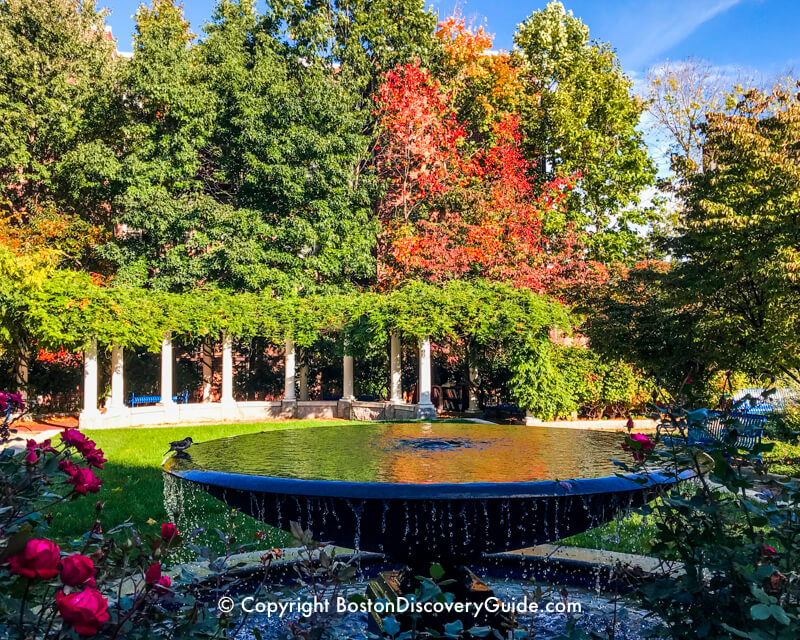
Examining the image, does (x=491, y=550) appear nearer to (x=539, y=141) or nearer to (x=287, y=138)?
(x=287, y=138)

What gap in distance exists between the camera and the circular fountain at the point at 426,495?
303 centimetres

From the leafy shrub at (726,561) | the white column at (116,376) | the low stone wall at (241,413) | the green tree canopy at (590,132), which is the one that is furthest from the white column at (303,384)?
the leafy shrub at (726,561)

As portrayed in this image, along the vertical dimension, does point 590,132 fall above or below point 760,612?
above

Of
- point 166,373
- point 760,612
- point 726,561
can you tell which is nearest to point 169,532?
point 760,612

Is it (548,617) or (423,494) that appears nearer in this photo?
(423,494)

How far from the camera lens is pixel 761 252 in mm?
11109

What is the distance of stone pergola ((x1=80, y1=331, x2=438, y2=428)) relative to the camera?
17609 millimetres

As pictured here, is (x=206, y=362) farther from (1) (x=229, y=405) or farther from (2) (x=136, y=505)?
(2) (x=136, y=505)

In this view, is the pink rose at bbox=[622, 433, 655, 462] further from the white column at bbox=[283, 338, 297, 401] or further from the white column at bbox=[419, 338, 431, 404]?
the white column at bbox=[283, 338, 297, 401]

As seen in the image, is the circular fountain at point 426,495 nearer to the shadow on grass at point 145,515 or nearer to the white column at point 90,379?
the shadow on grass at point 145,515

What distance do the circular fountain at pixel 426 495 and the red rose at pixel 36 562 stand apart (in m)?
1.74

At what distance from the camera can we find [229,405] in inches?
773

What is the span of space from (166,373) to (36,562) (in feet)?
62.5

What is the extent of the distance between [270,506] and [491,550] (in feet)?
4.09
